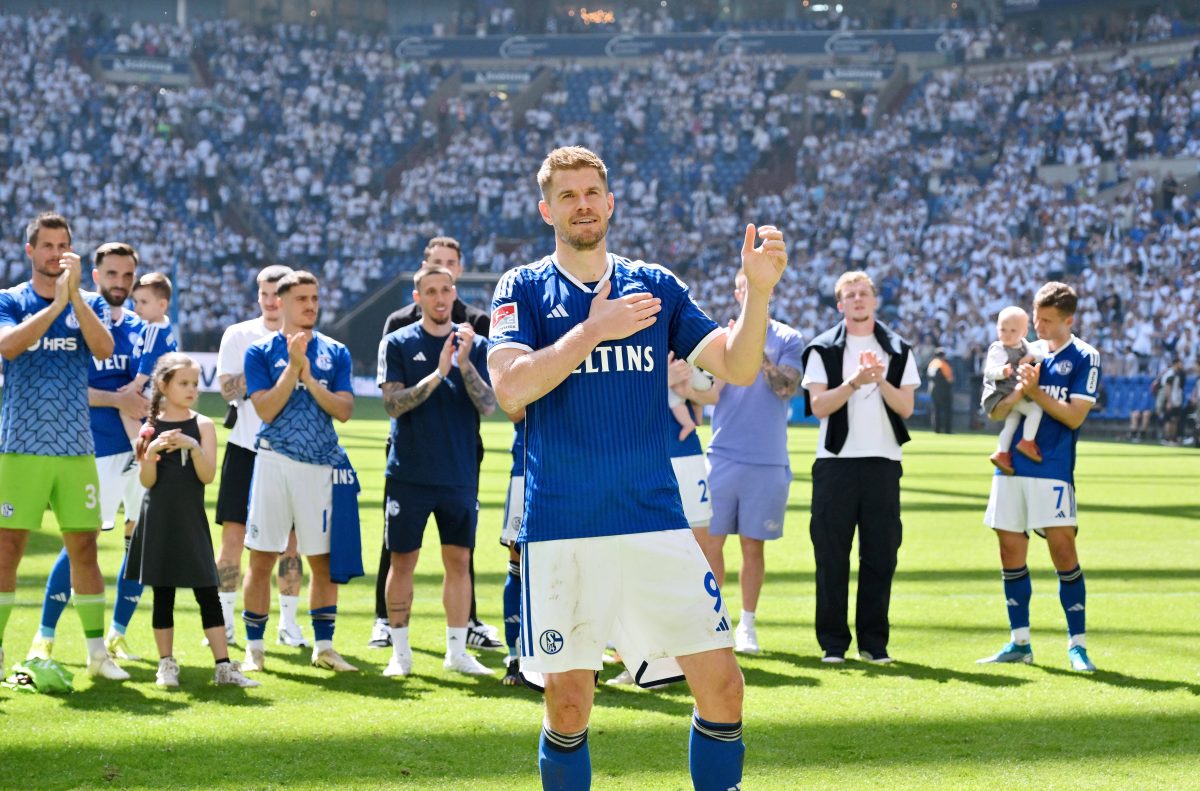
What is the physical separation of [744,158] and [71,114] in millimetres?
21801

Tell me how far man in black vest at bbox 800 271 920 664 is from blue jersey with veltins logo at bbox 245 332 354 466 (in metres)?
2.77

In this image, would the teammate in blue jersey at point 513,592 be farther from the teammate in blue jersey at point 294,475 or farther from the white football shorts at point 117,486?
the white football shorts at point 117,486

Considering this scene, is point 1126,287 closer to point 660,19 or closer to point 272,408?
point 660,19

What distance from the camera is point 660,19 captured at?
51.1 meters

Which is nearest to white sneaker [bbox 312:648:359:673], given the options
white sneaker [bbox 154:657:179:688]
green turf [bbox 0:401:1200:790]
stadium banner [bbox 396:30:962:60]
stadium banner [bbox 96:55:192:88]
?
green turf [bbox 0:401:1200:790]

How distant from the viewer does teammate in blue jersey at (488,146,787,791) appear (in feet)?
14.0

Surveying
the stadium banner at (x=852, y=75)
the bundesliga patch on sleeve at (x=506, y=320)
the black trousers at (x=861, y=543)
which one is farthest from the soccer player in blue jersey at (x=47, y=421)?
the stadium banner at (x=852, y=75)

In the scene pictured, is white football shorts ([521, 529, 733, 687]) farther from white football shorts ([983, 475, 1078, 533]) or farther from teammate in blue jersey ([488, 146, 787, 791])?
white football shorts ([983, 475, 1078, 533])

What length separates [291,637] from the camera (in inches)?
343

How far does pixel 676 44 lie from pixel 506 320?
47151mm

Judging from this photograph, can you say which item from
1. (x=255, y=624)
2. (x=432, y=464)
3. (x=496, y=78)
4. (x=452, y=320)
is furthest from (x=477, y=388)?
(x=496, y=78)

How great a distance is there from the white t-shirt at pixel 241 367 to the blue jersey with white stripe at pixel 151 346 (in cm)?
33

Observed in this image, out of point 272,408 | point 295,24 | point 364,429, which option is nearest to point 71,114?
point 295,24

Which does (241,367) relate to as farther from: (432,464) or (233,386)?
(432,464)
